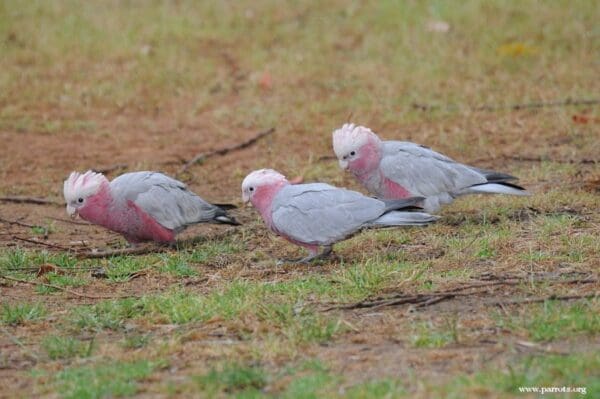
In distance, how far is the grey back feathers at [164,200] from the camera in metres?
7.35

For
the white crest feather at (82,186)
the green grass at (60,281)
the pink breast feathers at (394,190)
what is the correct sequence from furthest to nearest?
the pink breast feathers at (394,190)
the white crest feather at (82,186)
the green grass at (60,281)

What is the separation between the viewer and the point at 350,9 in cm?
1377

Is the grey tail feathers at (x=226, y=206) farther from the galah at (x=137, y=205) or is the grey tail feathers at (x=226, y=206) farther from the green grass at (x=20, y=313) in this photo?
the green grass at (x=20, y=313)

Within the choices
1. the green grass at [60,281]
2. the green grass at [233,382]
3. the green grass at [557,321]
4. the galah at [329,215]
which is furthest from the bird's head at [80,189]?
the green grass at [557,321]

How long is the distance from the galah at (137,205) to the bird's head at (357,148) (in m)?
1.05

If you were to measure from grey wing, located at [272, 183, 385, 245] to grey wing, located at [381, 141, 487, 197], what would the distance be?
98 cm

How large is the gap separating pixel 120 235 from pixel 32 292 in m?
1.82

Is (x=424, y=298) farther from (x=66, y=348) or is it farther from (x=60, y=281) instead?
(x=60, y=281)

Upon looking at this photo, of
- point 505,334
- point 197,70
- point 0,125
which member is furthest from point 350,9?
point 505,334

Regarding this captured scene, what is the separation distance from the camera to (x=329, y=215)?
654cm

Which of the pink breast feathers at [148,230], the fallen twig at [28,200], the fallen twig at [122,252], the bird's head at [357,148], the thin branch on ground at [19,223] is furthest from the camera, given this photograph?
the fallen twig at [28,200]

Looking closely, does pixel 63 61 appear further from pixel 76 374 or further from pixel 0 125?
pixel 76 374

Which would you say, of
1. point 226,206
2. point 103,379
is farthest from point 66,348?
point 226,206

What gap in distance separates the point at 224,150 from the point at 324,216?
3836mm
